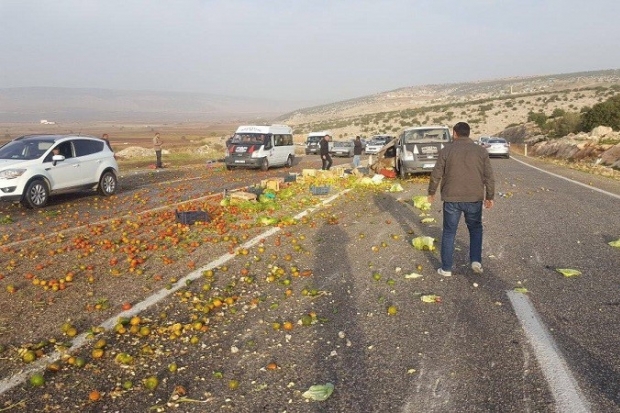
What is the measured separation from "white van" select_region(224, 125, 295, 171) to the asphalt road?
628 inches

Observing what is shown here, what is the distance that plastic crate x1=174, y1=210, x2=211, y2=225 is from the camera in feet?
32.7

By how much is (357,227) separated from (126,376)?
648 cm

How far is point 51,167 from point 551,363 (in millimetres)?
13230

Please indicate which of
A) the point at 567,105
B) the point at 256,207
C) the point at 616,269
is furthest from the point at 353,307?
the point at 567,105

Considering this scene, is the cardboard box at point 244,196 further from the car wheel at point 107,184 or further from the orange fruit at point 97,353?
the orange fruit at point 97,353

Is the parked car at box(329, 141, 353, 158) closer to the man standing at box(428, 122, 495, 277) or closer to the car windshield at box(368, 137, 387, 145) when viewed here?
the car windshield at box(368, 137, 387, 145)

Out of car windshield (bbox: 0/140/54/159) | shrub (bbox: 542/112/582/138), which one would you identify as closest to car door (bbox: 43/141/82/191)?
car windshield (bbox: 0/140/54/159)

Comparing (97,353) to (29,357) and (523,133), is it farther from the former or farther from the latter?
(523,133)

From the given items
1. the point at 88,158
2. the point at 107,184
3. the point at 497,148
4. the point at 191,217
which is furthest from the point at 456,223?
the point at 497,148

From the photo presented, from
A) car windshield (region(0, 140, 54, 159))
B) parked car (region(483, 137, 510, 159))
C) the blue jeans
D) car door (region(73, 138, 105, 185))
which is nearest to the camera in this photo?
the blue jeans

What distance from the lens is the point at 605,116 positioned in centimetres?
3631

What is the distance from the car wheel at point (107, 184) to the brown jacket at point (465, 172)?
11916 mm

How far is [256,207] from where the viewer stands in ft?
39.0

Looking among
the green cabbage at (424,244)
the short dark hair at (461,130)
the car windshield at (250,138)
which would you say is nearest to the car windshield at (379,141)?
the car windshield at (250,138)
